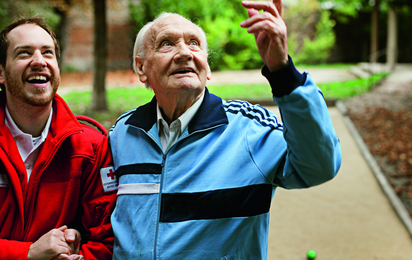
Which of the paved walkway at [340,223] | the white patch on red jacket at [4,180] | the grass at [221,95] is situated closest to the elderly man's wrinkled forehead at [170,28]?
the white patch on red jacket at [4,180]

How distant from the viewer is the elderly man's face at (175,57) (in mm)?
1758

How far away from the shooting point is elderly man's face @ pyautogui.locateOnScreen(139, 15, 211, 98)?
1758mm

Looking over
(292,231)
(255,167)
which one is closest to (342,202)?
(292,231)

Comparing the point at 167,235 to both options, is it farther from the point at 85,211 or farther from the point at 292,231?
the point at 292,231

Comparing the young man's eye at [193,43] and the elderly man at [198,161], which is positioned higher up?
the young man's eye at [193,43]

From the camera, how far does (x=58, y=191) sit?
1761mm

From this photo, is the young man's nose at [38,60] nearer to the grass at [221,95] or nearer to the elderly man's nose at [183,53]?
the elderly man's nose at [183,53]

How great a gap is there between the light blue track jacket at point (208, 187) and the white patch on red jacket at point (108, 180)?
0.32 feet

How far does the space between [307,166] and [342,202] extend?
418 centimetres

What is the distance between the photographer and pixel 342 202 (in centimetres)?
512

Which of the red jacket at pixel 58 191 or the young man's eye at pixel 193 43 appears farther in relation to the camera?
the young man's eye at pixel 193 43

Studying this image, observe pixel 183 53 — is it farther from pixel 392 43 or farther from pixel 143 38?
pixel 392 43

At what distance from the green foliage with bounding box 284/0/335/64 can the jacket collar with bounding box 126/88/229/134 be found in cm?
2063

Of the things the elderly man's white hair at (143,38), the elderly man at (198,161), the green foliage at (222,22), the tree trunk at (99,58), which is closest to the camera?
the elderly man at (198,161)
